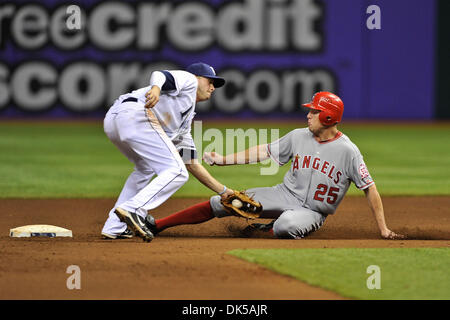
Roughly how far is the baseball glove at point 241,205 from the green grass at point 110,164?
370 cm

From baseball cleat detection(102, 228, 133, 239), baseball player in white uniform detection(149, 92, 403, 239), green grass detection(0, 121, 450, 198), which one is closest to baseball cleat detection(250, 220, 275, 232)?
baseball player in white uniform detection(149, 92, 403, 239)

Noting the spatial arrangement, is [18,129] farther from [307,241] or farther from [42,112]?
[307,241]

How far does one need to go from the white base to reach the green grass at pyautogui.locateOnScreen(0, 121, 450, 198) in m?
3.06

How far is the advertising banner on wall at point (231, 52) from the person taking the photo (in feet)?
73.6

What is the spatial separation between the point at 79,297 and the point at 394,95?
19510mm

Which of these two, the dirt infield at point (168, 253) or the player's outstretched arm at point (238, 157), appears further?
the player's outstretched arm at point (238, 157)

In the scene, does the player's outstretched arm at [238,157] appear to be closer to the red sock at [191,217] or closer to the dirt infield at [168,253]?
the red sock at [191,217]

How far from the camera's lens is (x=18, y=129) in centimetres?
2034

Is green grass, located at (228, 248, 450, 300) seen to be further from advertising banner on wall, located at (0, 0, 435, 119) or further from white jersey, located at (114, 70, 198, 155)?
advertising banner on wall, located at (0, 0, 435, 119)

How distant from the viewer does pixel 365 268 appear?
18.6 feet

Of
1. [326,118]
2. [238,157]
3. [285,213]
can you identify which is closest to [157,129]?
[238,157]

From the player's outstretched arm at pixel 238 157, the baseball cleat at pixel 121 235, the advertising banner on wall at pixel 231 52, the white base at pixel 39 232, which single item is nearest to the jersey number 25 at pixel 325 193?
the player's outstretched arm at pixel 238 157

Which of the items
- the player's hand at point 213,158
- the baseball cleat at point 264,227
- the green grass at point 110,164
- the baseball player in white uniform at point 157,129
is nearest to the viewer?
the baseball player in white uniform at point 157,129

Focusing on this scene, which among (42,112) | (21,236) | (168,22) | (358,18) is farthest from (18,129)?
(21,236)
